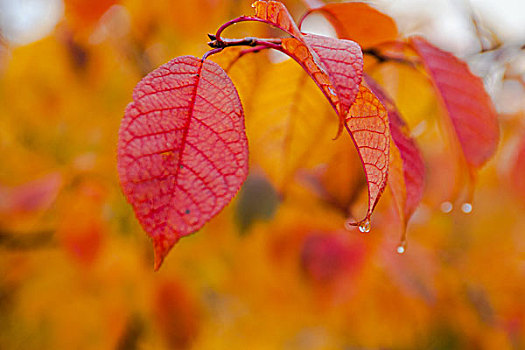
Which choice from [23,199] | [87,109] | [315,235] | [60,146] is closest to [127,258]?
[23,199]

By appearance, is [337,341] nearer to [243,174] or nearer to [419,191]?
[419,191]

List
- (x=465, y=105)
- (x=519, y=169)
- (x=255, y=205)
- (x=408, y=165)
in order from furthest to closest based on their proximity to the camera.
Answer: (x=255, y=205) < (x=519, y=169) < (x=465, y=105) < (x=408, y=165)

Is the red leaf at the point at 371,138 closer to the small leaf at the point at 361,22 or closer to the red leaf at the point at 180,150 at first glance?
the red leaf at the point at 180,150

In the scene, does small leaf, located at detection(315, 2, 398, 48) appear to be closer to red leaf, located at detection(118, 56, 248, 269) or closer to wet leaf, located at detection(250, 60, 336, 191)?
wet leaf, located at detection(250, 60, 336, 191)

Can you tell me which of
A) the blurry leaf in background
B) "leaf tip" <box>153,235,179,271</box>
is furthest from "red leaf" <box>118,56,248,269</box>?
the blurry leaf in background

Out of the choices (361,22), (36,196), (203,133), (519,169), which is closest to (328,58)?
(203,133)

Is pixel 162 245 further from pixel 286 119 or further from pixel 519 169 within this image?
pixel 519 169
